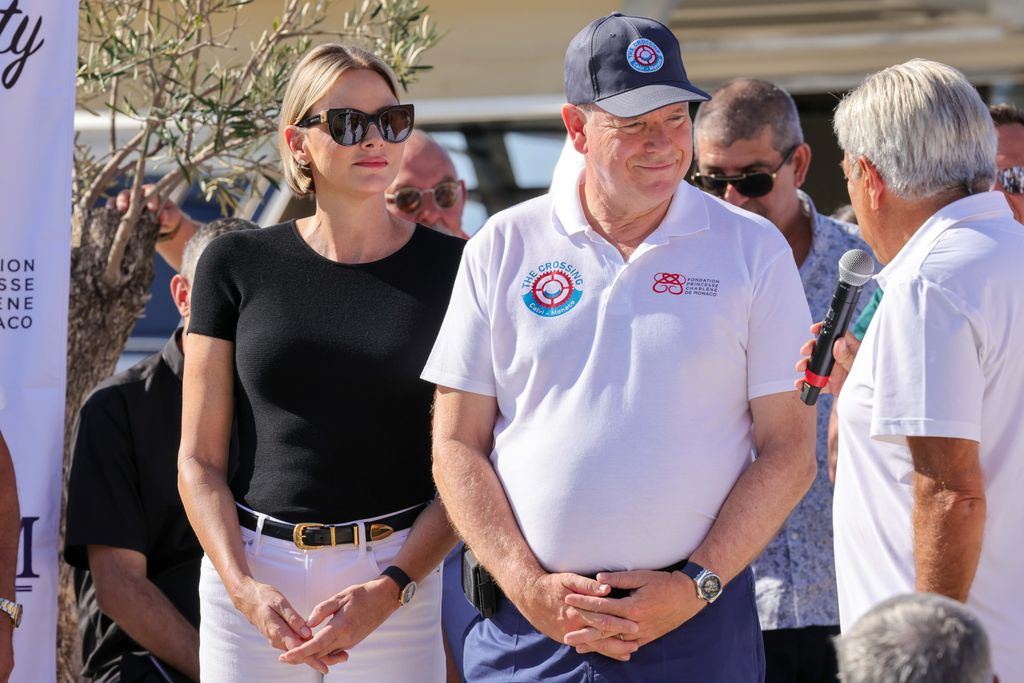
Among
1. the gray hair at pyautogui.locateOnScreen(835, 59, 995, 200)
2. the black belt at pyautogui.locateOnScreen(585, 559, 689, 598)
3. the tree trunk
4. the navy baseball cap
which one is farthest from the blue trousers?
the tree trunk

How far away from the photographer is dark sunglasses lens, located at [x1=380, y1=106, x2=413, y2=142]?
327cm

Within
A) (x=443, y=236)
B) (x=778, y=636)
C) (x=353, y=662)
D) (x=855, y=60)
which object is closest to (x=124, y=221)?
(x=443, y=236)

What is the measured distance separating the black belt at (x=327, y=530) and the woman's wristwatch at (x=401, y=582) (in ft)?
0.32

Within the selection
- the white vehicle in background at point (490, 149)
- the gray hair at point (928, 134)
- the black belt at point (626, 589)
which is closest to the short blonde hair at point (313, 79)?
the gray hair at point (928, 134)

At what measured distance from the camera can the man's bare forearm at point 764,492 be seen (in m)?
2.61

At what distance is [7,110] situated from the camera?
3732 mm

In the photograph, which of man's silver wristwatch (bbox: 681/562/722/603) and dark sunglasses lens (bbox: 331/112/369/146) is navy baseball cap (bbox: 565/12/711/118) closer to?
dark sunglasses lens (bbox: 331/112/369/146)

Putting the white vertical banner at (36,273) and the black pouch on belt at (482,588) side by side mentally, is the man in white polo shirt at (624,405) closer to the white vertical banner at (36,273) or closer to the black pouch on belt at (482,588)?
the black pouch on belt at (482,588)

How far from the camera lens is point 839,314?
261 centimetres

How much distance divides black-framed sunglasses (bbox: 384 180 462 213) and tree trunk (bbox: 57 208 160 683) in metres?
0.91

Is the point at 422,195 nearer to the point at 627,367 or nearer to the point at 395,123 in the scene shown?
the point at 395,123

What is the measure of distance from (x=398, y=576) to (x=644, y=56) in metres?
1.29

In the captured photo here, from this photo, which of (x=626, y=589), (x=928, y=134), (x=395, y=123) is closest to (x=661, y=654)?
(x=626, y=589)

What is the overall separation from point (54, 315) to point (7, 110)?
60cm
